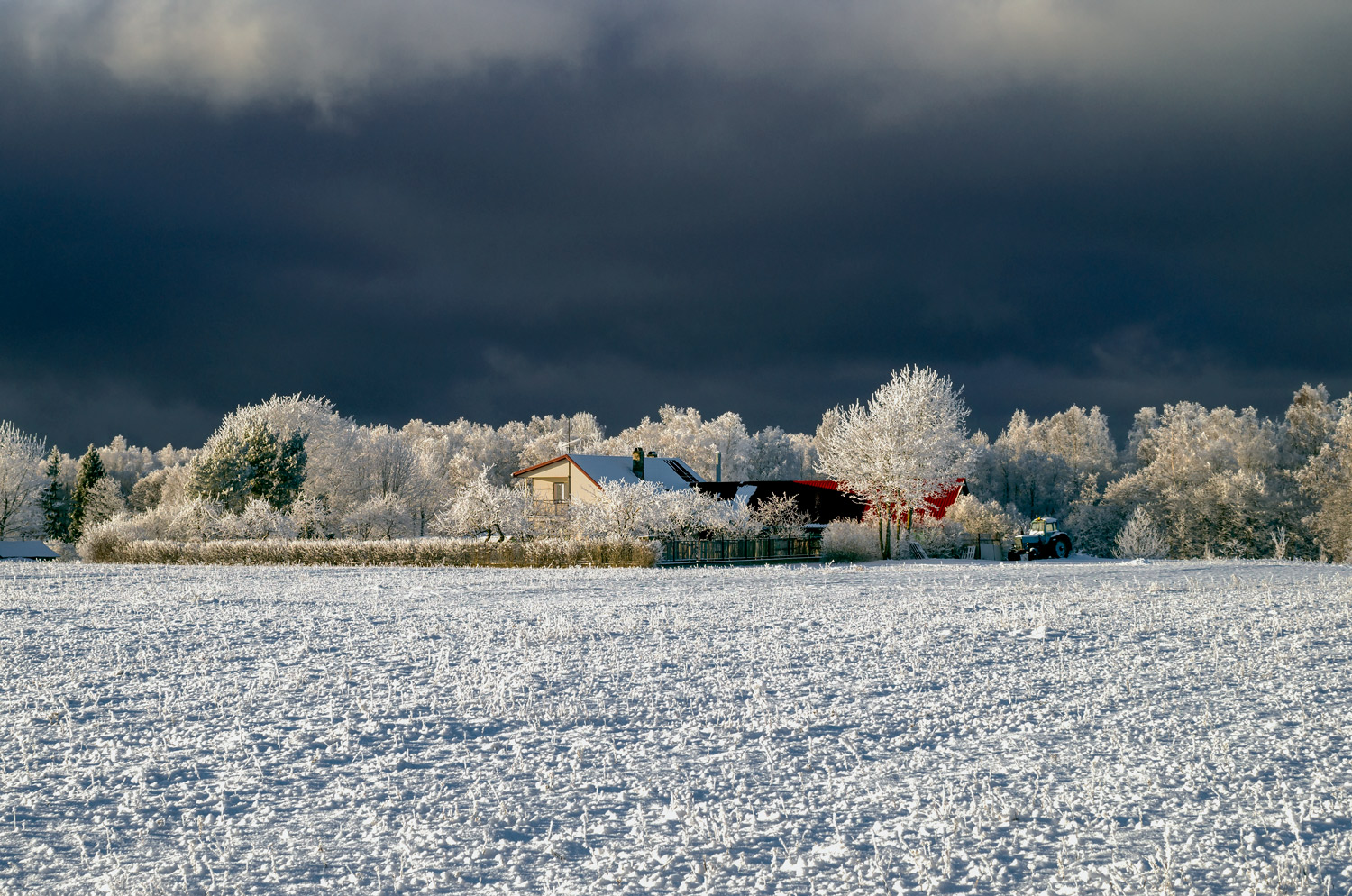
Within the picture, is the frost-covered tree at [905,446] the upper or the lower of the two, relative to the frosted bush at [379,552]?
upper

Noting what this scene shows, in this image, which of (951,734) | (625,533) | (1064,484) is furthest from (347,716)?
(1064,484)

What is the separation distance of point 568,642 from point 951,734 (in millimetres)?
6125

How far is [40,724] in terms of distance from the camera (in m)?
8.26

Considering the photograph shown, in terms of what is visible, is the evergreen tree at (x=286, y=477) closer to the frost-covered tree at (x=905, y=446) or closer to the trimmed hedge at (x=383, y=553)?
the trimmed hedge at (x=383, y=553)

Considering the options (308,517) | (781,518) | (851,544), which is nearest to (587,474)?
(781,518)

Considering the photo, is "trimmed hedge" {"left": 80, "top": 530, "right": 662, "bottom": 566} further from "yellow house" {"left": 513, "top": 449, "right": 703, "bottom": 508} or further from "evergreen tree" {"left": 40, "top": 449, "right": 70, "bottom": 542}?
"evergreen tree" {"left": 40, "top": 449, "right": 70, "bottom": 542}

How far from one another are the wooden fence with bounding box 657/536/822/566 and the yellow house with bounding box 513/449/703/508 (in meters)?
14.9

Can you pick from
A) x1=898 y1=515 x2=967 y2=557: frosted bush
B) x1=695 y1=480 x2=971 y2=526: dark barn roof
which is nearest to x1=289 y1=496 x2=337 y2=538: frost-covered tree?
x1=695 y1=480 x2=971 y2=526: dark barn roof

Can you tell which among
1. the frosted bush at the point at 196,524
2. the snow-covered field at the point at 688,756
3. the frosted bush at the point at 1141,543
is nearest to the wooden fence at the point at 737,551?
the frosted bush at the point at 1141,543

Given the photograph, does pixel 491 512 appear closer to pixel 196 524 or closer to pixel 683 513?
pixel 683 513

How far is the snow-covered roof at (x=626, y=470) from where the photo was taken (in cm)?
5141

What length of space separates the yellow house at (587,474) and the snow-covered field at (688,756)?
36647 mm

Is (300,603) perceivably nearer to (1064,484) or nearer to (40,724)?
(40,724)

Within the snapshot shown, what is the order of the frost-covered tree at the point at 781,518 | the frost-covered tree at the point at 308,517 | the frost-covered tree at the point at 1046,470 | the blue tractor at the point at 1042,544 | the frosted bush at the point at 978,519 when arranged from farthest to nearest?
the frost-covered tree at the point at 1046,470, the frosted bush at the point at 978,519, the frost-covered tree at the point at 308,517, the blue tractor at the point at 1042,544, the frost-covered tree at the point at 781,518
